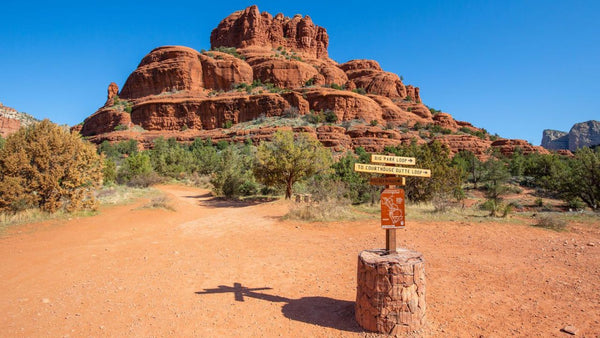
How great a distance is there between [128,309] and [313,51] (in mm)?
81258

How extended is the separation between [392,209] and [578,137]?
167 meters

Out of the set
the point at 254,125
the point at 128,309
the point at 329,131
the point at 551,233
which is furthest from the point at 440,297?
the point at 254,125

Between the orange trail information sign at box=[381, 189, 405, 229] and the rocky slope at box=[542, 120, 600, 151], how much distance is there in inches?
5855

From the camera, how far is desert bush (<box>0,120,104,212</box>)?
30.1 feet

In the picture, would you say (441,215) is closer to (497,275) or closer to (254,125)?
(497,275)

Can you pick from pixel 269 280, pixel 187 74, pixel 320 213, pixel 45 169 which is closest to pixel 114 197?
pixel 45 169

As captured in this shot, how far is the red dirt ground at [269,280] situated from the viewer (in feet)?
11.5

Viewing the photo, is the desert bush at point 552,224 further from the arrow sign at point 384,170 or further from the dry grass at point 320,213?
the arrow sign at point 384,170

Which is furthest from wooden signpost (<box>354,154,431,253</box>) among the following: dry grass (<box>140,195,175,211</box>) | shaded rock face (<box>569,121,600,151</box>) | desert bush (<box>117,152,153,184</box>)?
shaded rock face (<box>569,121,600,151</box>)

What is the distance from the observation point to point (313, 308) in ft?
13.0

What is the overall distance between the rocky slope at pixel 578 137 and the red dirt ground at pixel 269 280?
5702 inches

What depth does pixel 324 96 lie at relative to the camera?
163ft

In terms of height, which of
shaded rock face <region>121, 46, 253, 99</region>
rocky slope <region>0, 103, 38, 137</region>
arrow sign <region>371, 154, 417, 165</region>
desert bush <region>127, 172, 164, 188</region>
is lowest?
desert bush <region>127, 172, 164, 188</region>

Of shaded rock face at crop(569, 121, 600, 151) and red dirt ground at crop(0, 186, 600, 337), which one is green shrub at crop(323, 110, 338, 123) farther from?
shaded rock face at crop(569, 121, 600, 151)
